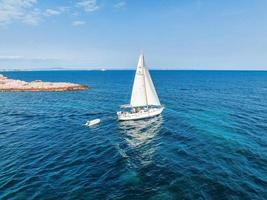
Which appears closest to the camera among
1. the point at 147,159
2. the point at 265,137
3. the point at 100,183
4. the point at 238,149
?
the point at 100,183

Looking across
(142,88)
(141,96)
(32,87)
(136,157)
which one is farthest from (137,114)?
(32,87)

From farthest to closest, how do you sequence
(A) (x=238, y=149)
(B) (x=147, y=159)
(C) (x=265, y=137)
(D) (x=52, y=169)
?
(C) (x=265, y=137) < (A) (x=238, y=149) < (B) (x=147, y=159) < (D) (x=52, y=169)

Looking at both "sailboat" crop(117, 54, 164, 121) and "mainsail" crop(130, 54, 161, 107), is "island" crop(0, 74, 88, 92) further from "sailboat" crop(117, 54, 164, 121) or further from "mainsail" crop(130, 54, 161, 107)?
"sailboat" crop(117, 54, 164, 121)

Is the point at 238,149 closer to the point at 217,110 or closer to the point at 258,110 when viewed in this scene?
the point at 217,110

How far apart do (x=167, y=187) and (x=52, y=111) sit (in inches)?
2134

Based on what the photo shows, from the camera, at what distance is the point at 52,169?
3344 cm

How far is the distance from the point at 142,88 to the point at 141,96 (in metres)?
2.26

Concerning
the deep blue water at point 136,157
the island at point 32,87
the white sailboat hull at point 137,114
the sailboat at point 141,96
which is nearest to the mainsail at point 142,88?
the sailboat at point 141,96

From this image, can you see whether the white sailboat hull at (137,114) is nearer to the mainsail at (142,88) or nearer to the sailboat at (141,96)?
the sailboat at (141,96)

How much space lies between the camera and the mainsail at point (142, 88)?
61.0m

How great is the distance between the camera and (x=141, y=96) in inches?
2486

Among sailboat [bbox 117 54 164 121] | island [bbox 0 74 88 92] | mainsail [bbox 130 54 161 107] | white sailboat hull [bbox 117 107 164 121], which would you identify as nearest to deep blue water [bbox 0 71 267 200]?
white sailboat hull [bbox 117 107 164 121]

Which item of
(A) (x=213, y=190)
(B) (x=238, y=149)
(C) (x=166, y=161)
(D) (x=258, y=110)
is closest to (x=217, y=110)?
(D) (x=258, y=110)

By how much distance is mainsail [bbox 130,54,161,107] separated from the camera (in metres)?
61.0
